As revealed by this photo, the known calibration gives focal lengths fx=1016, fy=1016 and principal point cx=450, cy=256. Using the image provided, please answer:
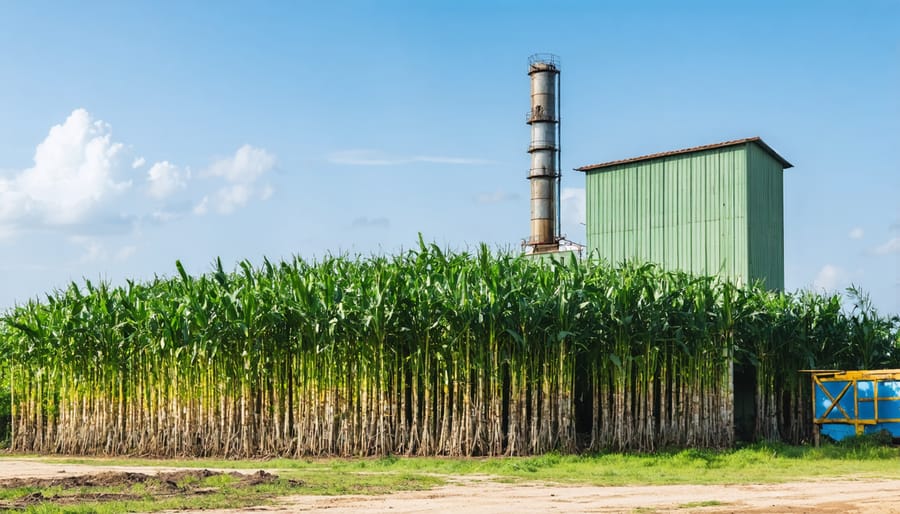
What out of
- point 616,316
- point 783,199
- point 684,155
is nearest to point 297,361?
point 616,316

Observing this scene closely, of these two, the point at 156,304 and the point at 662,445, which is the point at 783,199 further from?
the point at 156,304

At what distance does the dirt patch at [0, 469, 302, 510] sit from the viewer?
13195 millimetres

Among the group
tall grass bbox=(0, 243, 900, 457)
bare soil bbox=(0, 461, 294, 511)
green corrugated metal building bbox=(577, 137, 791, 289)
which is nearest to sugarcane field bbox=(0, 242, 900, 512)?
tall grass bbox=(0, 243, 900, 457)

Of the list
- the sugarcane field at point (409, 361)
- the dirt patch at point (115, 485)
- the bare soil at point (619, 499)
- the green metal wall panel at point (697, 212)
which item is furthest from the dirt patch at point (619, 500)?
the green metal wall panel at point (697, 212)

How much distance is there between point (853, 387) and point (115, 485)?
641 inches

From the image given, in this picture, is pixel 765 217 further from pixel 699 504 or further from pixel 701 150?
pixel 699 504

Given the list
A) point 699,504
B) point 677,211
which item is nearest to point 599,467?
point 699,504

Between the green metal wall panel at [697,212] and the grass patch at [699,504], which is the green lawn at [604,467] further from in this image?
the green metal wall panel at [697,212]

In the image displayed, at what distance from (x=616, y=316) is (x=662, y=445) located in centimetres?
299

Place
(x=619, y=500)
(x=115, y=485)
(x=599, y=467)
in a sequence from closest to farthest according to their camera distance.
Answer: (x=619, y=500) → (x=115, y=485) → (x=599, y=467)

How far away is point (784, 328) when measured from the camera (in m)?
25.3

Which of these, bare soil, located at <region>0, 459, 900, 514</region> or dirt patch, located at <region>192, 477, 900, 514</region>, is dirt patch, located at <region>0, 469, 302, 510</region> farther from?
dirt patch, located at <region>192, 477, 900, 514</region>

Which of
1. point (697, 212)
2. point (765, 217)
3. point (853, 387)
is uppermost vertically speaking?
point (697, 212)

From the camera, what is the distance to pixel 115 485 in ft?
48.9
